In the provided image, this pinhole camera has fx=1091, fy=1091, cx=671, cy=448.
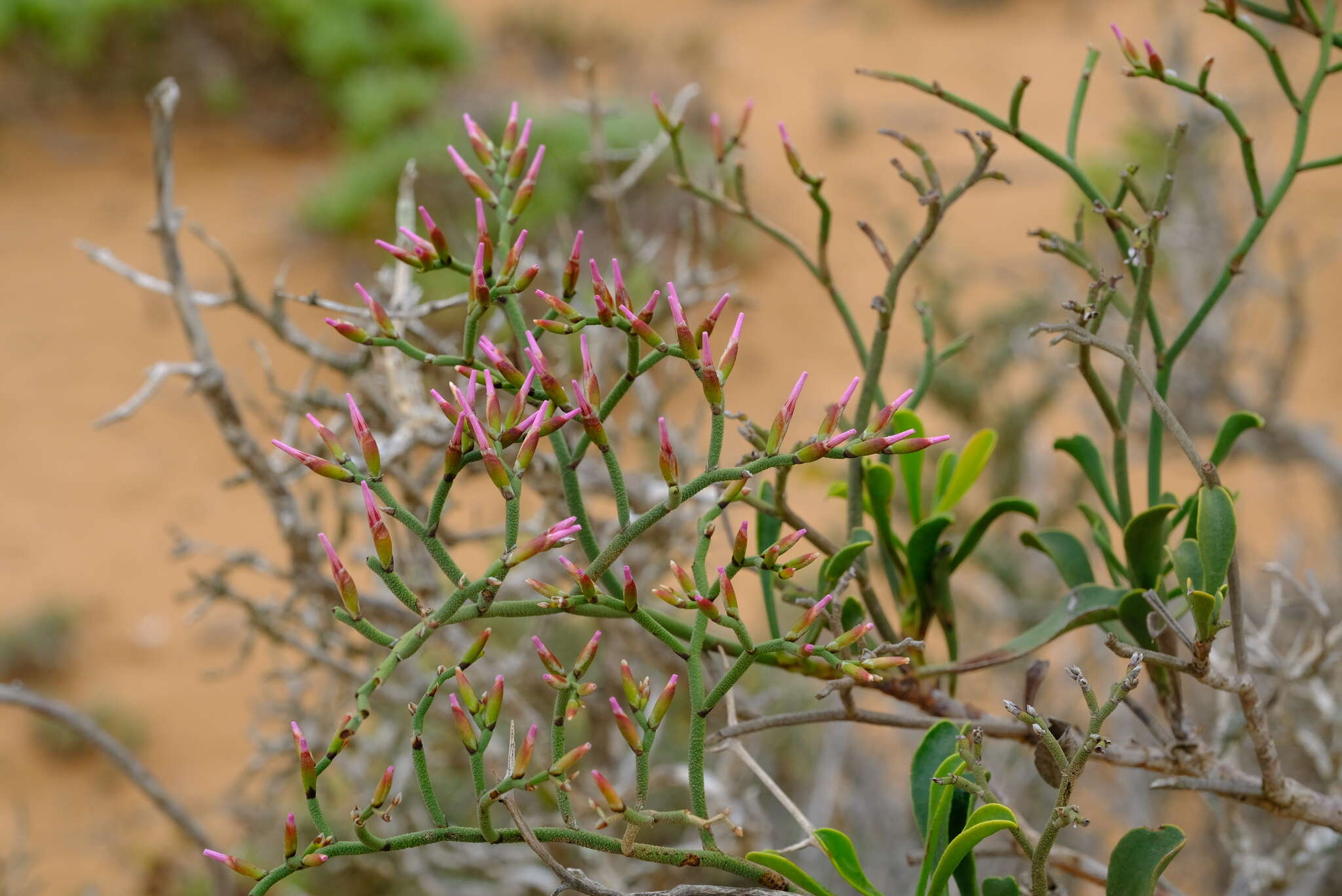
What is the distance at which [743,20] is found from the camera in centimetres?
1226

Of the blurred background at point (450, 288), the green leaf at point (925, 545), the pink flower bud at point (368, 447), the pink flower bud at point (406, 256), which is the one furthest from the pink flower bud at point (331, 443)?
the blurred background at point (450, 288)

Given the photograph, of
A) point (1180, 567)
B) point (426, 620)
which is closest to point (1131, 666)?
point (1180, 567)

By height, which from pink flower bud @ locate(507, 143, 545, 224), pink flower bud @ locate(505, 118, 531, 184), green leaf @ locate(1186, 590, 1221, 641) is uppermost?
pink flower bud @ locate(505, 118, 531, 184)

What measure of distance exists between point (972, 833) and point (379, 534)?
39 cm

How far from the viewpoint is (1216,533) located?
68cm

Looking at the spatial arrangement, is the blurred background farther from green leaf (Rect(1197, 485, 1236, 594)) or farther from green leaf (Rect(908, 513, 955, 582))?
green leaf (Rect(1197, 485, 1236, 594))

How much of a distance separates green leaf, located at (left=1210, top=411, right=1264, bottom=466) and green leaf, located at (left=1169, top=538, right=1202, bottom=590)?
0.32 ft

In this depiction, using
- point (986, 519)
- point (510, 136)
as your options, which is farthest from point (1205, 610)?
point (510, 136)

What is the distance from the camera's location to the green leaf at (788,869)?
0.68 meters

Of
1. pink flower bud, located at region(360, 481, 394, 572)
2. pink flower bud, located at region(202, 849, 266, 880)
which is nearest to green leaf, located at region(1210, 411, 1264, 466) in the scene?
pink flower bud, located at region(360, 481, 394, 572)

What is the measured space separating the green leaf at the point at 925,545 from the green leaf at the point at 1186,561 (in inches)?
6.5

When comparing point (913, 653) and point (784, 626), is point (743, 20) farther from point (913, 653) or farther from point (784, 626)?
point (913, 653)

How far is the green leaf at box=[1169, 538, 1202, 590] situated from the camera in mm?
737

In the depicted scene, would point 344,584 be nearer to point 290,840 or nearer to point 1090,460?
point 290,840
